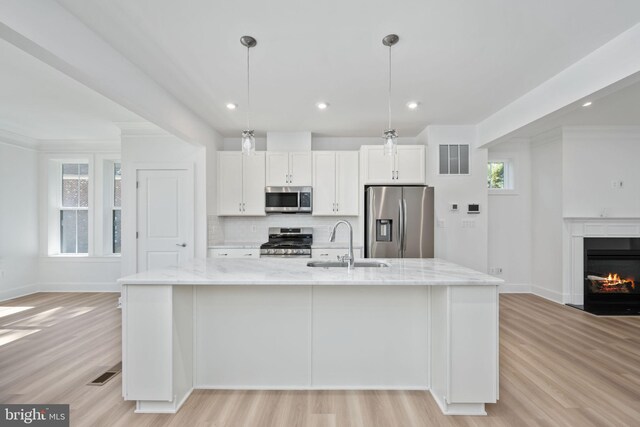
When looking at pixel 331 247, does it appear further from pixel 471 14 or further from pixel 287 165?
pixel 471 14

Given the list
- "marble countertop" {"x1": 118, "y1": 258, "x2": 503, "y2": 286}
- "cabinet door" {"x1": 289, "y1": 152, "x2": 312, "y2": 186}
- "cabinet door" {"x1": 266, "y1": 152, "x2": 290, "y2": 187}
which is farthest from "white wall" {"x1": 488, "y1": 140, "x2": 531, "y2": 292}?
"cabinet door" {"x1": 266, "y1": 152, "x2": 290, "y2": 187}

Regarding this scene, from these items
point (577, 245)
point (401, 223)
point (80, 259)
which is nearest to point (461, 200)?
point (401, 223)

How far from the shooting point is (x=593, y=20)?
2129 mm

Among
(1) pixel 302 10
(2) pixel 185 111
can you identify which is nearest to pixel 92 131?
(2) pixel 185 111

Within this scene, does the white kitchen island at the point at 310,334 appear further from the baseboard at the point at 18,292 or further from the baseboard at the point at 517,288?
the baseboard at the point at 18,292

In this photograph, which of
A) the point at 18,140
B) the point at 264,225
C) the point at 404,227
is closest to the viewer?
the point at 404,227

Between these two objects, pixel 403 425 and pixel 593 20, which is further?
pixel 593 20

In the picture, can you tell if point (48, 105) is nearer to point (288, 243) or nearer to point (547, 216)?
point (288, 243)

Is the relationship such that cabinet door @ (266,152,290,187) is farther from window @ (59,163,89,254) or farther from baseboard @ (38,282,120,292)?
window @ (59,163,89,254)

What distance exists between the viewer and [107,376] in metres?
2.58

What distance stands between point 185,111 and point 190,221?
1.55 metres

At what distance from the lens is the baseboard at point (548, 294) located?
4.68 m

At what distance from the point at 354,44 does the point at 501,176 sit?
4.06m

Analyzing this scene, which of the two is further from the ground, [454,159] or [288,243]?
[454,159]
